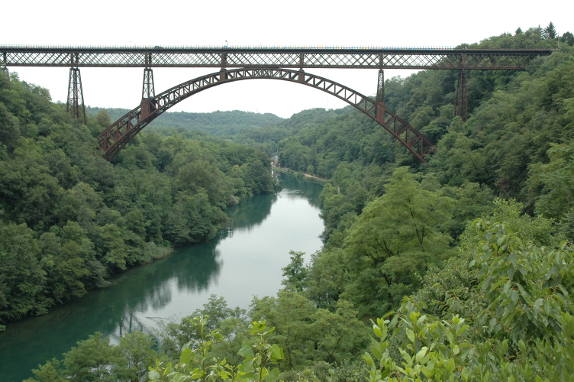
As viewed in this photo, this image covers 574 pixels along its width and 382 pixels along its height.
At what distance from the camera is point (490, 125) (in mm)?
25719

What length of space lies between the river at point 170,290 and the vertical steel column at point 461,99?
14.8 meters

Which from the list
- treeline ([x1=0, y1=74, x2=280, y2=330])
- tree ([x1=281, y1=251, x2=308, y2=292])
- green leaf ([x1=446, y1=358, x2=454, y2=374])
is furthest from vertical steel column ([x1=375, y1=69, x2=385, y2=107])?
green leaf ([x1=446, y1=358, x2=454, y2=374])

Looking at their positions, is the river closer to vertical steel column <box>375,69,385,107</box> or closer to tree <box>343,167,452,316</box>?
tree <box>343,167,452,316</box>

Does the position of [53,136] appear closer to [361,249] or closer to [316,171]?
[361,249]

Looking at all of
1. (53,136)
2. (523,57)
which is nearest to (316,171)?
(523,57)

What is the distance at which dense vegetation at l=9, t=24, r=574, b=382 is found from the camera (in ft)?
10.9

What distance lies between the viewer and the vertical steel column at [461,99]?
1200 inches

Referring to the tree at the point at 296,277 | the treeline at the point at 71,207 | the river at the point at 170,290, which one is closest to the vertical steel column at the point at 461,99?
the river at the point at 170,290

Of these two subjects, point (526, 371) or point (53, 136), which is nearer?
point (526, 371)

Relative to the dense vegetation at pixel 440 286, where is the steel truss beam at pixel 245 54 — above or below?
above

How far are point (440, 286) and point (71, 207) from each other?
939 inches

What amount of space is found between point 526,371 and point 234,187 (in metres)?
57.0

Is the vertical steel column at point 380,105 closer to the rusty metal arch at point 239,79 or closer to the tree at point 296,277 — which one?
the rusty metal arch at point 239,79

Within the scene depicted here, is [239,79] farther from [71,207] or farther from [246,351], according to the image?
[246,351]
